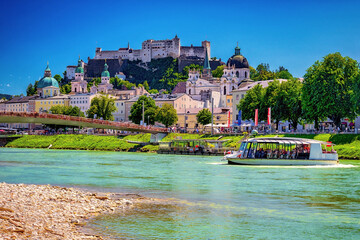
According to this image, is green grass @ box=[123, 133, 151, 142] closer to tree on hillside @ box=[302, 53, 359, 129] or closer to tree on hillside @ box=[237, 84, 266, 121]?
tree on hillside @ box=[237, 84, 266, 121]

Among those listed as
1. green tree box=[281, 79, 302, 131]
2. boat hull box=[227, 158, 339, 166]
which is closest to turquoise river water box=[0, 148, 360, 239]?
boat hull box=[227, 158, 339, 166]

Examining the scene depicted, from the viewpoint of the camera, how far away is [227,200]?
2711cm

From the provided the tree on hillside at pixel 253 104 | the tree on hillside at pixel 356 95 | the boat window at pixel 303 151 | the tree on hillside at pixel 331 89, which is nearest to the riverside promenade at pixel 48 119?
the tree on hillside at pixel 253 104

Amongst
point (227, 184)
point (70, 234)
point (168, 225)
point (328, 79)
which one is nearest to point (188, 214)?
point (168, 225)

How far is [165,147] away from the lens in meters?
78.8

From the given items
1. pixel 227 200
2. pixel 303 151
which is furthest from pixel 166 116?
pixel 227 200

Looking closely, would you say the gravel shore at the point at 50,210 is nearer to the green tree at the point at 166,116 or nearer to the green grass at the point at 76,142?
the green grass at the point at 76,142

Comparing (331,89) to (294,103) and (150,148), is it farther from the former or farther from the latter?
(150,148)

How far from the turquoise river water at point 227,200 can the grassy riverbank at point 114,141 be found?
814 inches

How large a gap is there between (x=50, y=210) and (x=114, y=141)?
237 ft

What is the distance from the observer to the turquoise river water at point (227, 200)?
19844mm

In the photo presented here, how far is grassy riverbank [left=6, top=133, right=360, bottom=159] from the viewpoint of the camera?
6544 centimetres

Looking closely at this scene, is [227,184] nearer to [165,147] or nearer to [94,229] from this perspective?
[94,229]

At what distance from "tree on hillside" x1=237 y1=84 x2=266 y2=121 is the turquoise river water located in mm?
44028
